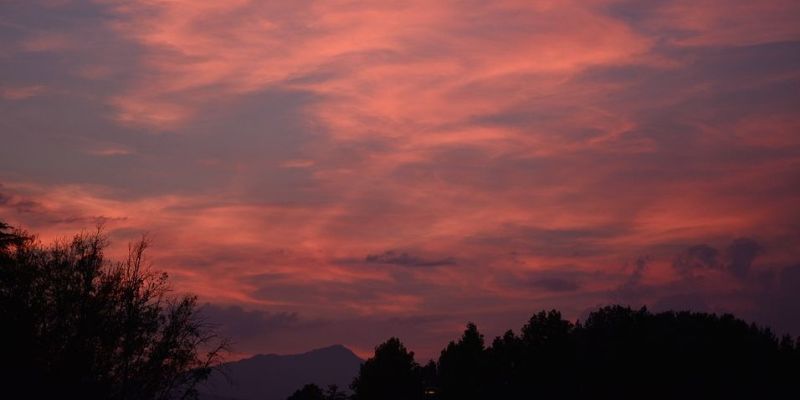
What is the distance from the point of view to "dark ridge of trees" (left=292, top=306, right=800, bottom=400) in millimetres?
129000

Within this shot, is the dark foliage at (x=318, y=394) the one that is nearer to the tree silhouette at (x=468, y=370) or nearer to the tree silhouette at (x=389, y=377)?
the tree silhouette at (x=389, y=377)

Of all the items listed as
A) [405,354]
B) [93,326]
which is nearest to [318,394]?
[405,354]

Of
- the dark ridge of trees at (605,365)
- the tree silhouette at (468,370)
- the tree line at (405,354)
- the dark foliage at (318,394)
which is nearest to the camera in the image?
the tree line at (405,354)

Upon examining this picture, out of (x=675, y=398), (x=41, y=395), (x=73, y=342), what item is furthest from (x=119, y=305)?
(x=675, y=398)

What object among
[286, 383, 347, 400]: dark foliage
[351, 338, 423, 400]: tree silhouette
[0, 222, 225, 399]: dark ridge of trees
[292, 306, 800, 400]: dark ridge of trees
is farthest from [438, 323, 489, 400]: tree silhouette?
[0, 222, 225, 399]: dark ridge of trees

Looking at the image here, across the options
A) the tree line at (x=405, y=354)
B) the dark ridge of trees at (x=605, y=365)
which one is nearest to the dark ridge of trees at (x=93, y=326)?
the tree line at (x=405, y=354)

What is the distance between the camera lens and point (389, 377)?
14550 centimetres

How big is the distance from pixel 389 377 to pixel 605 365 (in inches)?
1332

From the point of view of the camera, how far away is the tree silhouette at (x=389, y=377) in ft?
473

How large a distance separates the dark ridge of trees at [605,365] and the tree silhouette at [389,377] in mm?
157

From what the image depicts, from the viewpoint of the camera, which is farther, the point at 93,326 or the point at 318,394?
the point at 318,394

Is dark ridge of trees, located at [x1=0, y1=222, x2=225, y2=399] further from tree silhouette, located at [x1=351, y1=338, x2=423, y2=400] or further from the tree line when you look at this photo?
tree silhouette, located at [x1=351, y1=338, x2=423, y2=400]

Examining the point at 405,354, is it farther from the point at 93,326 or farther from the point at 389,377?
the point at 93,326

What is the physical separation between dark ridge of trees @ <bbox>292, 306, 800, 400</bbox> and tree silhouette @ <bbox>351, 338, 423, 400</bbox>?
0.51 ft
